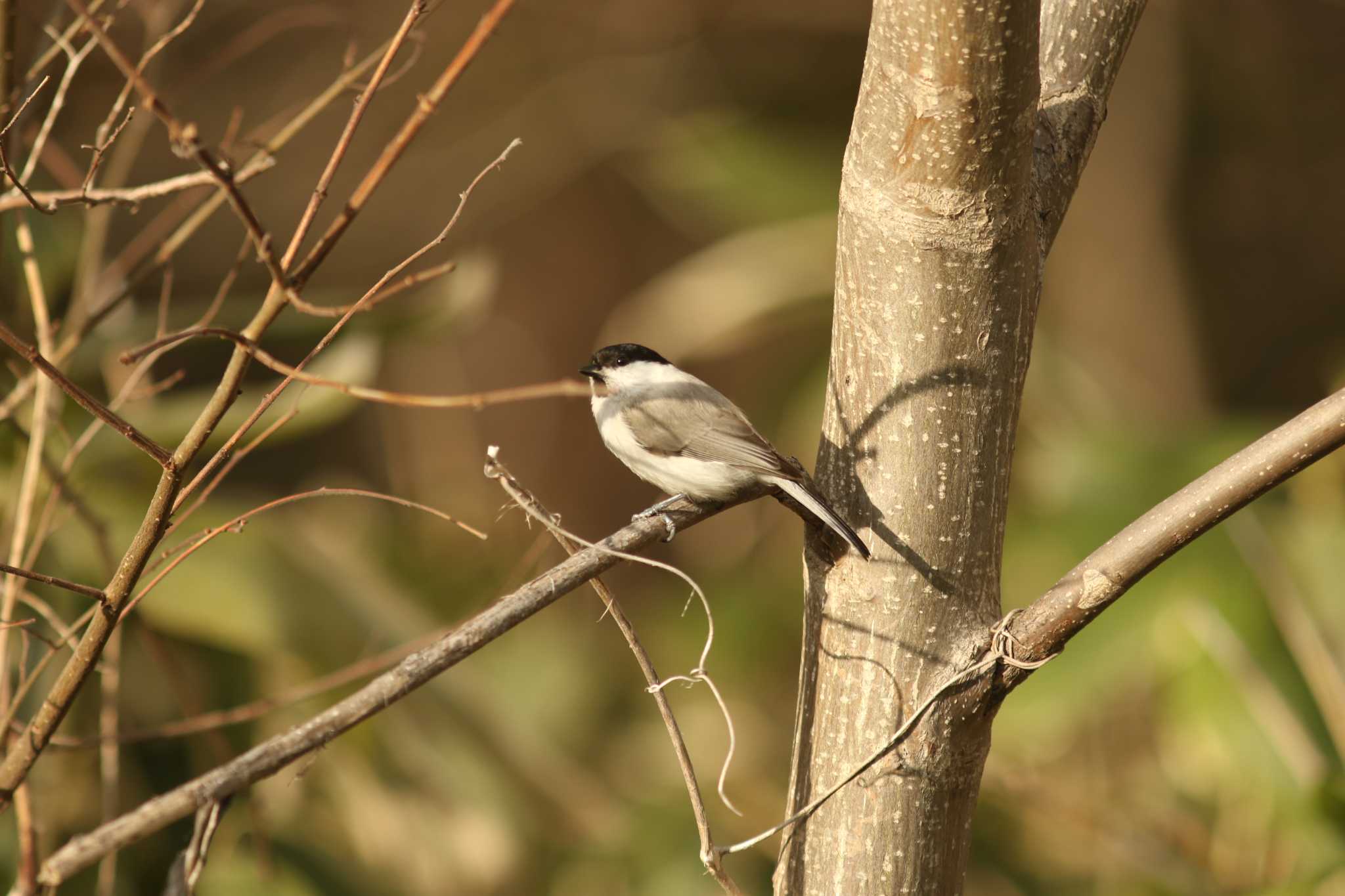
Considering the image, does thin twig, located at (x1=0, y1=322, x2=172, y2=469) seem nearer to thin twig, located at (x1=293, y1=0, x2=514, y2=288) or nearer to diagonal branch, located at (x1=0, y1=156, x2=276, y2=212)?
thin twig, located at (x1=293, y1=0, x2=514, y2=288)

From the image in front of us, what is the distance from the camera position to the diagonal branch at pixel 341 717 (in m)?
0.76

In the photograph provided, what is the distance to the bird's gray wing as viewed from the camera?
69.4 inches

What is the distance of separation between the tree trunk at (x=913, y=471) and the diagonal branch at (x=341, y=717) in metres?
0.26

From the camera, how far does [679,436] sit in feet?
6.20

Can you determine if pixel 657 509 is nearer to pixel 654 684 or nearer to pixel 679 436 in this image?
pixel 679 436

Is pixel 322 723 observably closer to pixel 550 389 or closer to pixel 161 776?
pixel 550 389

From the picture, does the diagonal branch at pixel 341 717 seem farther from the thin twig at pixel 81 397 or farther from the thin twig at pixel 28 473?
the thin twig at pixel 28 473

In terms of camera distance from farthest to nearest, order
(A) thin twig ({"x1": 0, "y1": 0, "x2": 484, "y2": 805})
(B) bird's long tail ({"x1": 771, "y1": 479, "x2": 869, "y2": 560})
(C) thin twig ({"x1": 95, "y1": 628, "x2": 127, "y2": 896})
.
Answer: (C) thin twig ({"x1": 95, "y1": 628, "x2": 127, "y2": 896}) < (B) bird's long tail ({"x1": 771, "y1": 479, "x2": 869, "y2": 560}) < (A) thin twig ({"x1": 0, "y1": 0, "x2": 484, "y2": 805})

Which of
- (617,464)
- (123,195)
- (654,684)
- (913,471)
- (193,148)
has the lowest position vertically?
(654,684)

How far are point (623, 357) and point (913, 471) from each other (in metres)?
1.17

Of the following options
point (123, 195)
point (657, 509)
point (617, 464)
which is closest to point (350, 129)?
point (123, 195)

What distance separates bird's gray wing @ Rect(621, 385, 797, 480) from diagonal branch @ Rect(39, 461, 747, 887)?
0.64 m

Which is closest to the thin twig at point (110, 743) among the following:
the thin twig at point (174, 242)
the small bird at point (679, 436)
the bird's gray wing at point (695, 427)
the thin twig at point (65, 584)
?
the thin twig at point (174, 242)

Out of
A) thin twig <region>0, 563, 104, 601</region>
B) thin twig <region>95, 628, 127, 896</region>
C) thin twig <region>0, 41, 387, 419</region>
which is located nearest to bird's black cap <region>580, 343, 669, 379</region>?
thin twig <region>0, 41, 387, 419</region>
